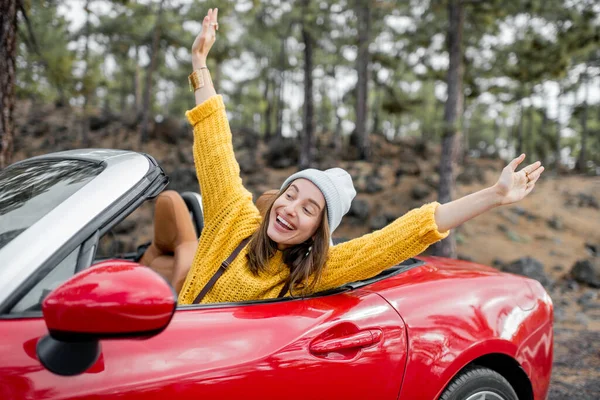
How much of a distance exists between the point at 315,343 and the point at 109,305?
29.0 inches

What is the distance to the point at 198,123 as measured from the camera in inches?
85.8

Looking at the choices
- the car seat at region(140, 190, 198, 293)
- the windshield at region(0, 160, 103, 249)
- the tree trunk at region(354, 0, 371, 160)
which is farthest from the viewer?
the tree trunk at region(354, 0, 371, 160)

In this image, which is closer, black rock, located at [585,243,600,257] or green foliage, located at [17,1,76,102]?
green foliage, located at [17,1,76,102]

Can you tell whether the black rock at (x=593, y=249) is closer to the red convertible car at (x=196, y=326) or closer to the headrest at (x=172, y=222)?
the red convertible car at (x=196, y=326)

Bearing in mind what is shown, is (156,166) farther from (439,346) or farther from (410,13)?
(410,13)

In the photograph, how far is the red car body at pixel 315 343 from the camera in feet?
3.66

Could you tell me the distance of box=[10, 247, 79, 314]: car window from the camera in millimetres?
1206

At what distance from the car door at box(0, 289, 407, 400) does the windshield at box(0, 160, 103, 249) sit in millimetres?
356

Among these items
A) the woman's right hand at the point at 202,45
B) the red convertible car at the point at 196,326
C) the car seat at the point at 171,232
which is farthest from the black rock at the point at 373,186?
the woman's right hand at the point at 202,45

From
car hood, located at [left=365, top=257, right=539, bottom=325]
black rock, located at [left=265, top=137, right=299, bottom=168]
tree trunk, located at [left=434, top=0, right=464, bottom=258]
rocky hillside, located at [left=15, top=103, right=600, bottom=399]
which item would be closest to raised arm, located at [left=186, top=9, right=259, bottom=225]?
car hood, located at [left=365, top=257, right=539, bottom=325]

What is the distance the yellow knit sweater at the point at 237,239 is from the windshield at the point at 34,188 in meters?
0.61

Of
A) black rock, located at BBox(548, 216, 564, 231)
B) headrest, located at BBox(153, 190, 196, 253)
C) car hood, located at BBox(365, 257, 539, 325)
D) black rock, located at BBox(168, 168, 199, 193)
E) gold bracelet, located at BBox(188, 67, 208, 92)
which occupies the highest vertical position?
gold bracelet, located at BBox(188, 67, 208, 92)

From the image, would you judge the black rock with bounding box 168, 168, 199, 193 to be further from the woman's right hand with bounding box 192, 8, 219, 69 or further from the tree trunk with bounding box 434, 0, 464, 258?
the woman's right hand with bounding box 192, 8, 219, 69

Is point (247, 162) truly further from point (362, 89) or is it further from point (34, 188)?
point (34, 188)
